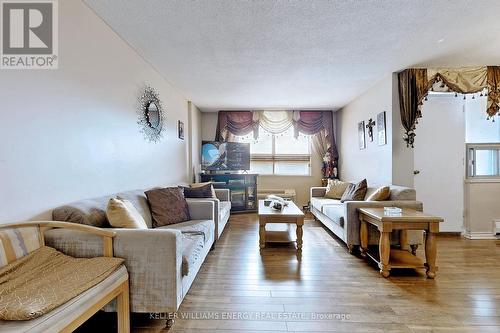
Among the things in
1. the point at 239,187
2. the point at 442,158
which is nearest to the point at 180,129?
the point at 239,187

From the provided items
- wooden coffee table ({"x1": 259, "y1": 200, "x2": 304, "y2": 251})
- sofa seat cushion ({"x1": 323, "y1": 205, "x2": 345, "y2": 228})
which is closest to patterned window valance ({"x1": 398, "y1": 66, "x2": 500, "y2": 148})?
sofa seat cushion ({"x1": 323, "y1": 205, "x2": 345, "y2": 228})

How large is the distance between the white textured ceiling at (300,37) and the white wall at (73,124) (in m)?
0.31

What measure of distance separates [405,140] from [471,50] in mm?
1242

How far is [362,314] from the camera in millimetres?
1920

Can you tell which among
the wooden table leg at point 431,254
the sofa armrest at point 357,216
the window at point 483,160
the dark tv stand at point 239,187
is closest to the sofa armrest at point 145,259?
the sofa armrest at point 357,216

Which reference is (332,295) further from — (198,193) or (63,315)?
(198,193)

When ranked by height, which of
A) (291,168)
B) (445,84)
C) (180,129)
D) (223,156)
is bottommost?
(291,168)

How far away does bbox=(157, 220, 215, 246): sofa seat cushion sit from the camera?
8.50 feet

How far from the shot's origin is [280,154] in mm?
6516

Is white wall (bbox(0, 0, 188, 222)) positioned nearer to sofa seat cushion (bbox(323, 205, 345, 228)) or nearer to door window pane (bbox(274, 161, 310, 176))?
sofa seat cushion (bbox(323, 205, 345, 228))

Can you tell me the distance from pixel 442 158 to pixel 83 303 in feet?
15.4

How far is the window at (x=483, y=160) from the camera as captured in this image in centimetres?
400

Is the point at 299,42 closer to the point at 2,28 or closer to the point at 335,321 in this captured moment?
the point at 2,28

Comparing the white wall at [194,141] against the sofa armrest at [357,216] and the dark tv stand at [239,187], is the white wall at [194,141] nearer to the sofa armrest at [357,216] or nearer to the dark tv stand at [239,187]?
the dark tv stand at [239,187]
